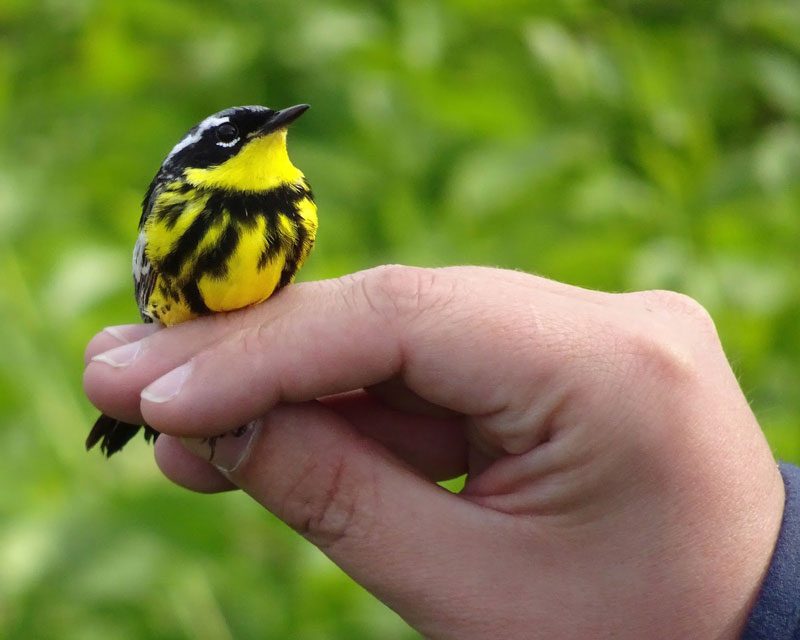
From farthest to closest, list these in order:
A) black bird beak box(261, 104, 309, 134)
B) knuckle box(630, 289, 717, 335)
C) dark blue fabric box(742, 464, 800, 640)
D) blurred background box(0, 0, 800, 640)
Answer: blurred background box(0, 0, 800, 640) < black bird beak box(261, 104, 309, 134) < knuckle box(630, 289, 717, 335) < dark blue fabric box(742, 464, 800, 640)

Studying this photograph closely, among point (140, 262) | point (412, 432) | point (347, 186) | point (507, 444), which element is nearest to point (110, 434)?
point (140, 262)

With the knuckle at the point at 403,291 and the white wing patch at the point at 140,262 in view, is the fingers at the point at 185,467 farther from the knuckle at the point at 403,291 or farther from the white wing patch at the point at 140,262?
the knuckle at the point at 403,291

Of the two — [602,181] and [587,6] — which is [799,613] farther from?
[587,6]

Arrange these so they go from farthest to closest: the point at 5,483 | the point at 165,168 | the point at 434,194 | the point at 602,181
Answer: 1. the point at 434,194
2. the point at 602,181
3. the point at 5,483
4. the point at 165,168

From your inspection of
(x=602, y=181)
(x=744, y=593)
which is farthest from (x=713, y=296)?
(x=744, y=593)

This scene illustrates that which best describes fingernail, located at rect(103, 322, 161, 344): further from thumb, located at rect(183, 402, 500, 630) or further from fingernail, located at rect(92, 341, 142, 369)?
thumb, located at rect(183, 402, 500, 630)

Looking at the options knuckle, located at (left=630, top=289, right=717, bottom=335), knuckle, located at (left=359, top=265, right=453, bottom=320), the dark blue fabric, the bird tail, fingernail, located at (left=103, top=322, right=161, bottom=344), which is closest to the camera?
the dark blue fabric

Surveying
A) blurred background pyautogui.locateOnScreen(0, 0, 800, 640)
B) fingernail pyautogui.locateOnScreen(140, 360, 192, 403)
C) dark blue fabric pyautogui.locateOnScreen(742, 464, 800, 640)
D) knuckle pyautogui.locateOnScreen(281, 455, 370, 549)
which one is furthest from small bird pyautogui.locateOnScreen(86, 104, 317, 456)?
dark blue fabric pyautogui.locateOnScreen(742, 464, 800, 640)

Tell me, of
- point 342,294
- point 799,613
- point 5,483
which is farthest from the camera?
point 5,483
